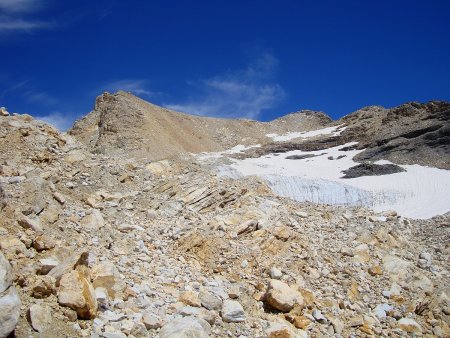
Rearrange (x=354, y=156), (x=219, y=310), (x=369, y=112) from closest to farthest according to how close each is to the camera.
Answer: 1. (x=219, y=310)
2. (x=354, y=156)
3. (x=369, y=112)

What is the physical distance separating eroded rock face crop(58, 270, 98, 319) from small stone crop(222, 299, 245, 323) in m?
3.27

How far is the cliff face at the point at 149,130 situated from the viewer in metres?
26.5

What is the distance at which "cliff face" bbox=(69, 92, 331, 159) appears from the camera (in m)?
26.5

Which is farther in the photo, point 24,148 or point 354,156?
point 354,156

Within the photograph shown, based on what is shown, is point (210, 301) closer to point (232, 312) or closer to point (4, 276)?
point (232, 312)

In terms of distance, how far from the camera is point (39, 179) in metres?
13.0

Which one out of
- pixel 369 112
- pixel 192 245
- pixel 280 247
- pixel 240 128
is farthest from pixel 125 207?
pixel 369 112

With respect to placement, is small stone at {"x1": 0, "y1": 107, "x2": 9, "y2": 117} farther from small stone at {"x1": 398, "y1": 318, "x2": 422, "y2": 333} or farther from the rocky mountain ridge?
small stone at {"x1": 398, "y1": 318, "x2": 422, "y2": 333}

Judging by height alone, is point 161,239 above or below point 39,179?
below

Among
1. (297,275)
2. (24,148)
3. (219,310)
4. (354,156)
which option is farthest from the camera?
(354,156)

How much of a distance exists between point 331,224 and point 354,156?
24021 millimetres

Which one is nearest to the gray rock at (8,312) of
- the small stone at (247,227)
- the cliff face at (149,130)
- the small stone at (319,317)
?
the small stone at (319,317)

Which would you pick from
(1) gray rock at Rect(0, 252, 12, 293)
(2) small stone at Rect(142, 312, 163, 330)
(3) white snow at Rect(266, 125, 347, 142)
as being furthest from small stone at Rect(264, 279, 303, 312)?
(3) white snow at Rect(266, 125, 347, 142)

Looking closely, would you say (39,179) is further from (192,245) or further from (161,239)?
(192,245)
